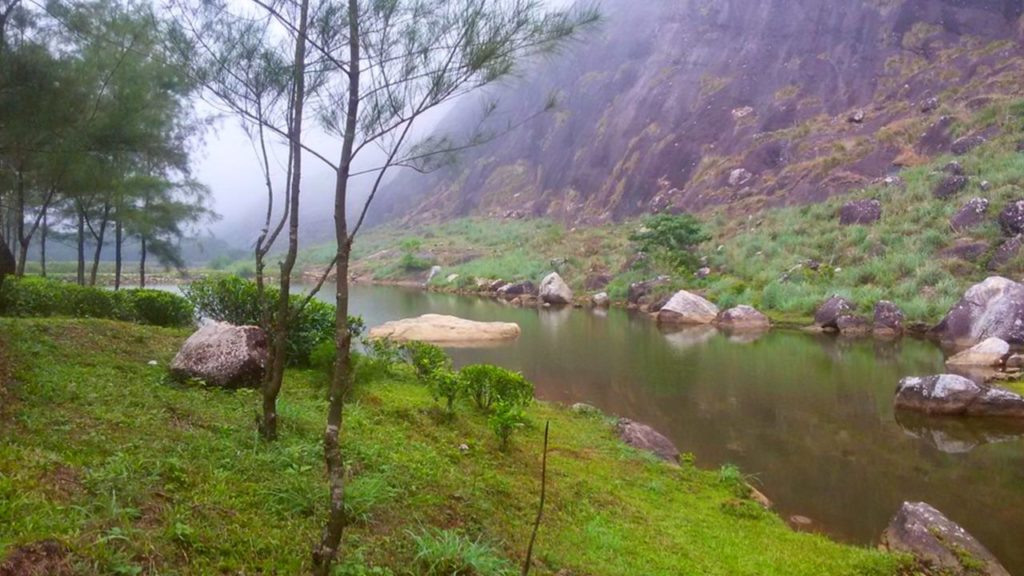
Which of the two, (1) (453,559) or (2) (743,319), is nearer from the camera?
(1) (453,559)

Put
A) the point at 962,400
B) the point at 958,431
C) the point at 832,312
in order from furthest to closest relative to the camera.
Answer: the point at 832,312
the point at 962,400
the point at 958,431

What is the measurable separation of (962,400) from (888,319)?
1115 cm

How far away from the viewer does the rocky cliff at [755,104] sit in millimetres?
39062

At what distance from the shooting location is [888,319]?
72.2ft

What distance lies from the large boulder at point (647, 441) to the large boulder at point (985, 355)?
10.4m

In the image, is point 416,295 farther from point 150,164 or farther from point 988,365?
point 988,365

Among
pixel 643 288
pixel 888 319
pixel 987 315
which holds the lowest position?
pixel 888 319

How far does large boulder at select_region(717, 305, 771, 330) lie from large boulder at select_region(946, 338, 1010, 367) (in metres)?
8.18

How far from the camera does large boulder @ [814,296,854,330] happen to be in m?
23.0

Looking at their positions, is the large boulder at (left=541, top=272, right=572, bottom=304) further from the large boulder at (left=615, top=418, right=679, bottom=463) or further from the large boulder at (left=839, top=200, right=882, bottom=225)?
the large boulder at (left=615, top=418, right=679, bottom=463)

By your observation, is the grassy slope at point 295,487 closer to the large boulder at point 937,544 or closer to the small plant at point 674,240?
the large boulder at point 937,544

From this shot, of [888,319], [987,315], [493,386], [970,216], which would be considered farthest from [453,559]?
[970,216]

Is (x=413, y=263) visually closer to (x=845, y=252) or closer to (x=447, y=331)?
(x=845, y=252)

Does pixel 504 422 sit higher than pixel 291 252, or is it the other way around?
pixel 291 252
